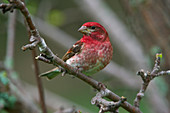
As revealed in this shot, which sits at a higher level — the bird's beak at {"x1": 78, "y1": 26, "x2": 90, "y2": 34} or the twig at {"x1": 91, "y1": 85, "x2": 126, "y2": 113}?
the bird's beak at {"x1": 78, "y1": 26, "x2": 90, "y2": 34}

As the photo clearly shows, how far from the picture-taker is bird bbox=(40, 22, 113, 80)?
285cm

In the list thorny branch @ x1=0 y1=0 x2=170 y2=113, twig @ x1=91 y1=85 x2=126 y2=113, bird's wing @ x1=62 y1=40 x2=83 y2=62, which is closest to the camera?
thorny branch @ x1=0 y1=0 x2=170 y2=113

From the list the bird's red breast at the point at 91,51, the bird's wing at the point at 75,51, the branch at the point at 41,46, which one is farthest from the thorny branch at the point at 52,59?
the bird's wing at the point at 75,51

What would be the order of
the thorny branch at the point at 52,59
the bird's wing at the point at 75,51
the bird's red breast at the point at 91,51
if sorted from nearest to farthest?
1. the thorny branch at the point at 52,59
2. the bird's red breast at the point at 91,51
3. the bird's wing at the point at 75,51

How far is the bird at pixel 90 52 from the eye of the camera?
9.34 feet

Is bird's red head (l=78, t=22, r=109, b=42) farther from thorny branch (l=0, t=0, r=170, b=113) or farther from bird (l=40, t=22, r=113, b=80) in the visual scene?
thorny branch (l=0, t=0, r=170, b=113)

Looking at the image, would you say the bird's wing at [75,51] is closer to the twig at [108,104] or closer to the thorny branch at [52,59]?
the thorny branch at [52,59]

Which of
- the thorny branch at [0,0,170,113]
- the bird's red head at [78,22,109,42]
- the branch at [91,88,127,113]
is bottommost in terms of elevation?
the branch at [91,88,127,113]

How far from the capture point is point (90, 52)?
9.47 ft

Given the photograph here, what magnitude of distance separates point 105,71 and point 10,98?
1996 millimetres

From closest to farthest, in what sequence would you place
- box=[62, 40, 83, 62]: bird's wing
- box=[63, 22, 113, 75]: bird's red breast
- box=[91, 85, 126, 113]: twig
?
box=[91, 85, 126, 113]: twig, box=[63, 22, 113, 75]: bird's red breast, box=[62, 40, 83, 62]: bird's wing

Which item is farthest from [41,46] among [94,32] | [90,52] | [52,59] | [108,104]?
[94,32]

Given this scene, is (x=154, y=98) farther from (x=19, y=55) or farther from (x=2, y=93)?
(x=19, y=55)

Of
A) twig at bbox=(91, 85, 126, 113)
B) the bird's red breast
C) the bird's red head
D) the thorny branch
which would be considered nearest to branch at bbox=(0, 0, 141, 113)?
the thorny branch
